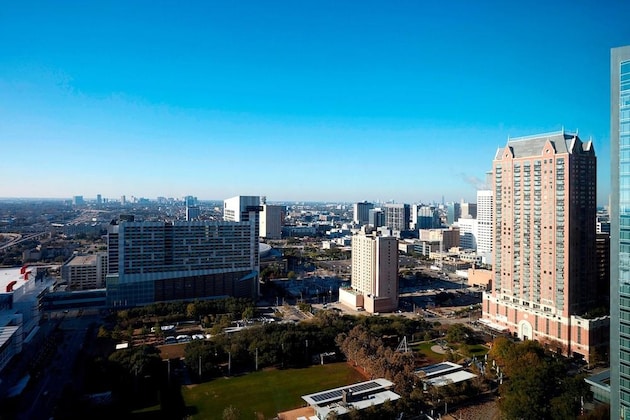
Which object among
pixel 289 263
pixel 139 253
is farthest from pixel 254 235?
pixel 289 263

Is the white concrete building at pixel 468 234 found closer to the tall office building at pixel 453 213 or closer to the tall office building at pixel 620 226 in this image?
the tall office building at pixel 453 213

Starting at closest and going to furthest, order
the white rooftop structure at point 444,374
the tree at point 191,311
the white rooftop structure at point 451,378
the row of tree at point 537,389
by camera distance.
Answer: the row of tree at point 537,389, the white rooftop structure at point 451,378, the white rooftop structure at point 444,374, the tree at point 191,311

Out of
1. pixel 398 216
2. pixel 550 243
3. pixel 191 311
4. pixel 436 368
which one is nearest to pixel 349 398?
pixel 436 368

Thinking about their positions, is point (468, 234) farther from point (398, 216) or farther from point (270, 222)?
point (270, 222)

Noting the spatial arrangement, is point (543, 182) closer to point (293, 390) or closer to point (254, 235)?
point (293, 390)

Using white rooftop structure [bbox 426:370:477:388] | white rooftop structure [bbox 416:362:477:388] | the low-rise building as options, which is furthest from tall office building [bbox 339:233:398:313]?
the low-rise building

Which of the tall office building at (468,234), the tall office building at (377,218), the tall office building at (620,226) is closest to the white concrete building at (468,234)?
the tall office building at (468,234)

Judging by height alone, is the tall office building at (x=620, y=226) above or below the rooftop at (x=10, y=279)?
above
